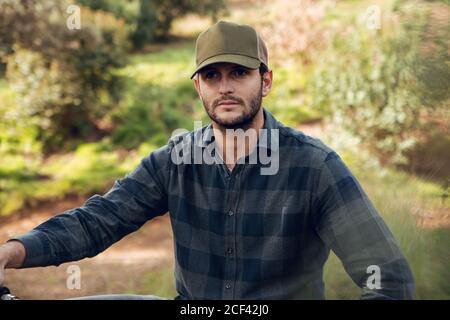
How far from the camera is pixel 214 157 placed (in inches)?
81.3

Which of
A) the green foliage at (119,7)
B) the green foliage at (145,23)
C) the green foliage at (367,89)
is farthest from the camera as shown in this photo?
the green foliage at (145,23)

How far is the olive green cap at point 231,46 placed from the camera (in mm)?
1918

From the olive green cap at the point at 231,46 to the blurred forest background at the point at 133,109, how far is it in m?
0.99

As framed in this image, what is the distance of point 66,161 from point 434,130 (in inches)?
228

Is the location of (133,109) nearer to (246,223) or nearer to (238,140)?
(238,140)

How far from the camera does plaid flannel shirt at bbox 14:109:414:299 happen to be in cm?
174

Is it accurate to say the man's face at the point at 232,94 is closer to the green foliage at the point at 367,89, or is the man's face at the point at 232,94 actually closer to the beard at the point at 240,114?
the beard at the point at 240,114

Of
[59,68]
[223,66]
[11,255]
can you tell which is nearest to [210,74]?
[223,66]

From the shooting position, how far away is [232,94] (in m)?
1.93

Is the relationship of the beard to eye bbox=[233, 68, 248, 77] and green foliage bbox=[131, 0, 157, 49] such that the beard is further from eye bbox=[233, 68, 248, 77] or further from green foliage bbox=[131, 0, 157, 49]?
green foliage bbox=[131, 0, 157, 49]

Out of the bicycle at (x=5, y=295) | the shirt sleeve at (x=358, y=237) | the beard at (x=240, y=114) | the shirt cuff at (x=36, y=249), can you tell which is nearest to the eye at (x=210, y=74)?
the beard at (x=240, y=114)

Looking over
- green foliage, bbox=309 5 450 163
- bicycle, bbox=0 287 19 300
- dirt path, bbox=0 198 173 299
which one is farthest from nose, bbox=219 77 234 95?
dirt path, bbox=0 198 173 299

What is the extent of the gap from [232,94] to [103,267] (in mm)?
3430

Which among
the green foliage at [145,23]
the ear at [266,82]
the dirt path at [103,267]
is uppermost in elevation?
the green foliage at [145,23]
